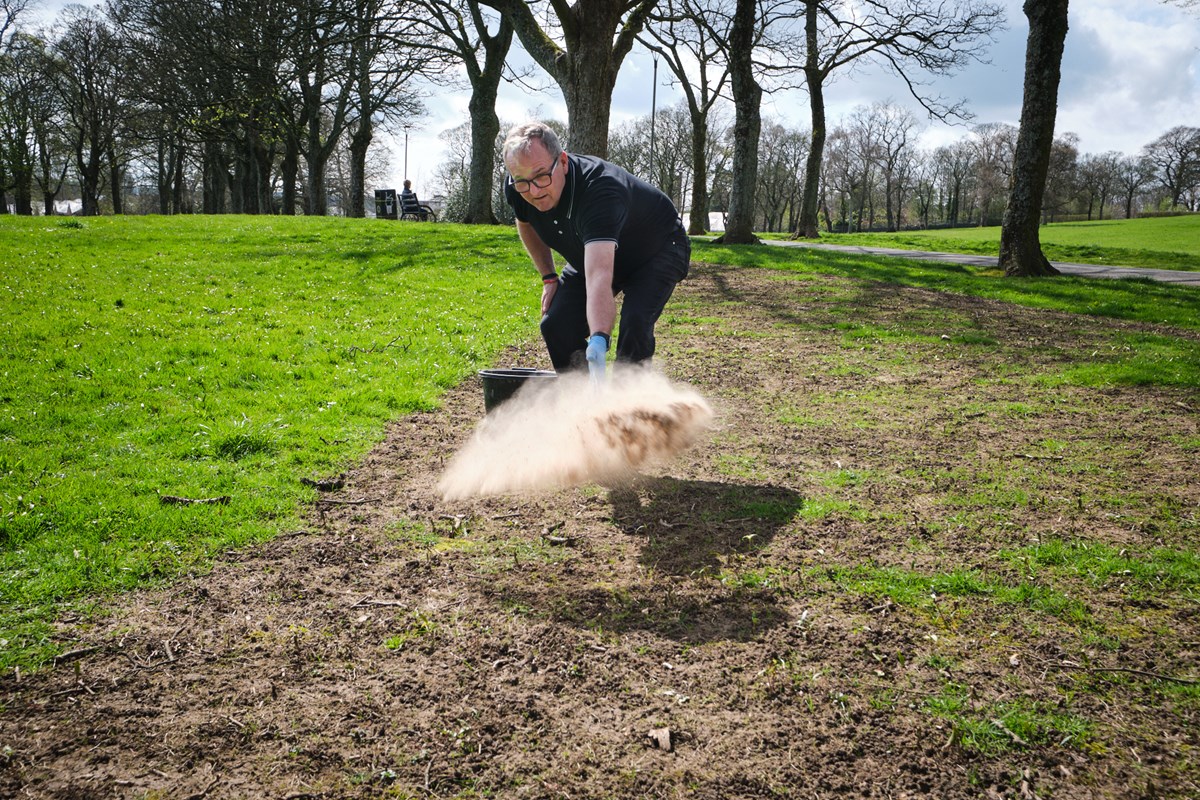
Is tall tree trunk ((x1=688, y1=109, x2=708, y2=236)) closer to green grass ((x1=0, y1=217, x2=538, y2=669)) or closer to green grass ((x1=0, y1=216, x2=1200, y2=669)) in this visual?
green grass ((x1=0, y1=216, x2=1200, y2=669))

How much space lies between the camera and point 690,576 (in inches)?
139

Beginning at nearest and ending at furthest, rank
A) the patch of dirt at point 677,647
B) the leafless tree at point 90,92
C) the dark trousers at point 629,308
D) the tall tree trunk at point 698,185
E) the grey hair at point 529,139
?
1. the patch of dirt at point 677,647
2. the grey hair at point 529,139
3. the dark trousers at point 629,308
4. the tall tree trunk at point 698,185
5. the leafless tree at point 90,92

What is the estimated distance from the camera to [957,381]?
7270 mm

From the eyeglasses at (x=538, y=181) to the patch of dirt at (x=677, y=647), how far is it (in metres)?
1.86

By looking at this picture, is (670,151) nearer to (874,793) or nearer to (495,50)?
(495,50)

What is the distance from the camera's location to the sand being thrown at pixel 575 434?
4420 mm

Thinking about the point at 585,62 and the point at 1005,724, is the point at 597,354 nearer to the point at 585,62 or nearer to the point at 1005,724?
the point at 1005,724

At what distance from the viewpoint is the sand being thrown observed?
174 inches

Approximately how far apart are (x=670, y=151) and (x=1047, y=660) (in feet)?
215

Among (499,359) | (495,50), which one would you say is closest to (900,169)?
(495,50)

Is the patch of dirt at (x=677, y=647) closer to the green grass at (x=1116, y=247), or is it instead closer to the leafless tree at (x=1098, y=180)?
the green grass at (x=1116, y=247)

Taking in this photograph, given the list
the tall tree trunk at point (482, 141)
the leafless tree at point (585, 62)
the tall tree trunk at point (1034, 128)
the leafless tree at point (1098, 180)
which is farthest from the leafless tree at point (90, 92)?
the leafless tree at point (1098, 180)

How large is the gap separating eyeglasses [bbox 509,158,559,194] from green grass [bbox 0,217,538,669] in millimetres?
2272

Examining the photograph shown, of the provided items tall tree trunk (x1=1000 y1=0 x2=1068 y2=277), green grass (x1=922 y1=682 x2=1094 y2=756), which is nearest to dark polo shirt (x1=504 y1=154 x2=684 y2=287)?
green grass (x1=922 y1=682 x2=1094 y2=756)
